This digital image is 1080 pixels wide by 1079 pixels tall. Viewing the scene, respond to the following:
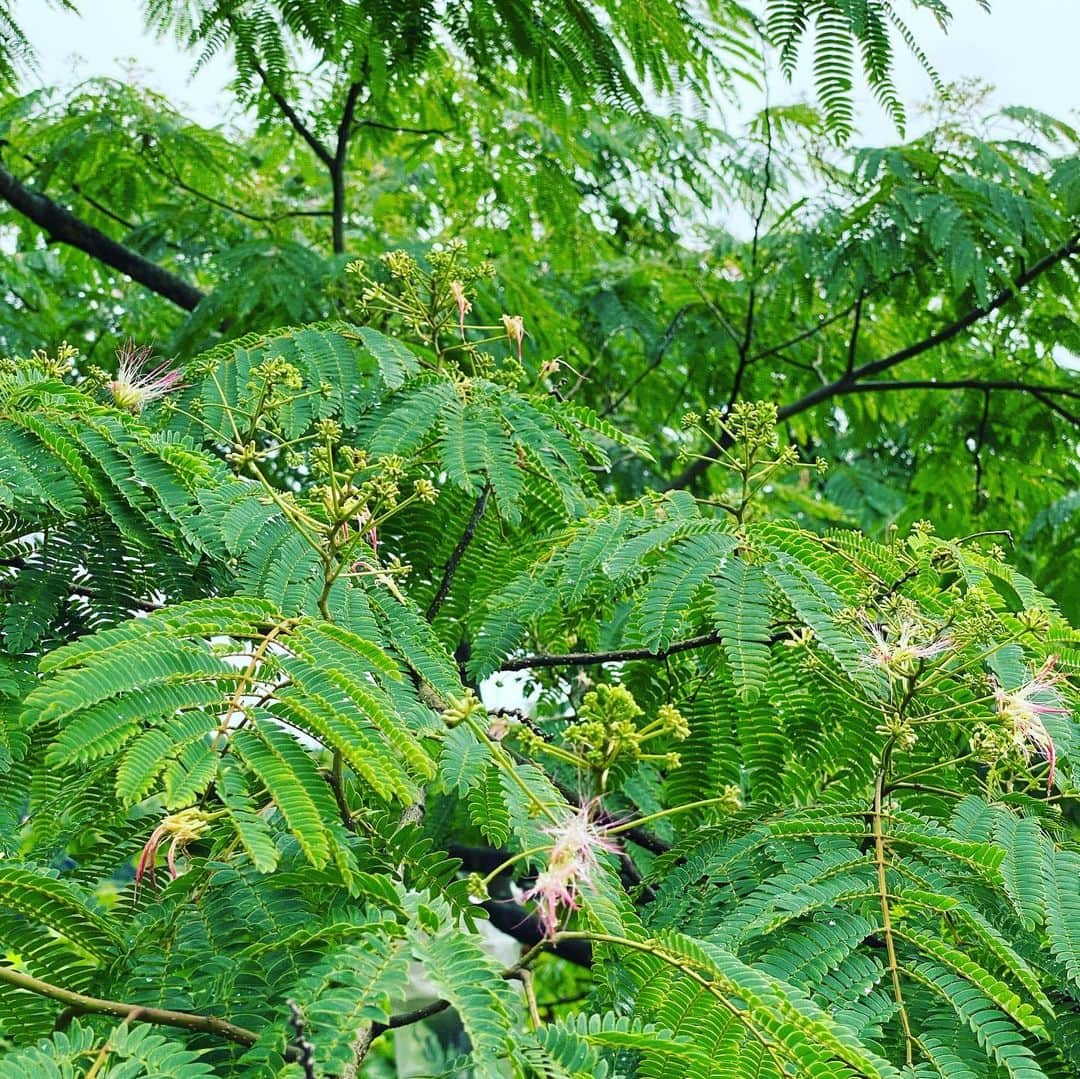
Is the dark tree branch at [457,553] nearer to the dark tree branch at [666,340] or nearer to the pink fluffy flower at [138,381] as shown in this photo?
the pink fluffy flower at [138,381]

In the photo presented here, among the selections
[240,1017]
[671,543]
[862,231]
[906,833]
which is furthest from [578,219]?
[240,1017]

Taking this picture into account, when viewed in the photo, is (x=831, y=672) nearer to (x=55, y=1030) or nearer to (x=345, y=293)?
(x=55, y=1030)

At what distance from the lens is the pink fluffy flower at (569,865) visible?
167 centimetres

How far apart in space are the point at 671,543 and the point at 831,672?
16.5 inches

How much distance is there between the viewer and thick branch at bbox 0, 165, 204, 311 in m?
5.94

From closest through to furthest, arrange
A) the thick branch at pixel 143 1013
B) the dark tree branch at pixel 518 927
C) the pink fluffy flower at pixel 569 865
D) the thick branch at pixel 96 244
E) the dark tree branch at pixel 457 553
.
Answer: the thick branch at pixel 143 1013
the pink fluffy flower at pixel 569 865
the dark tree branch at pixel 457 553
the dark tree branch at pixel 518 927
the thick branch at pixel 96 244

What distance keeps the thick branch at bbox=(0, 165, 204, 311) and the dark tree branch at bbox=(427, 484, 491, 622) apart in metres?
3.30

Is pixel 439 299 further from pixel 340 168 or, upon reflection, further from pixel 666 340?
pixel 666 340

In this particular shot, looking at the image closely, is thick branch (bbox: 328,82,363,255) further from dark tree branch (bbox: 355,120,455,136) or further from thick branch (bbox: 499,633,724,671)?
thick branch (bbox: 499,633,724,671)

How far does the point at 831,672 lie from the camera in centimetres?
228

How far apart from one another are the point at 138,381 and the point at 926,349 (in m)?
4.16

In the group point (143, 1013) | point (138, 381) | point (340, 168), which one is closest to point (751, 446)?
point (138, 381)

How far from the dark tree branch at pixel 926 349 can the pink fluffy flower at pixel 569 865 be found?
12.7 ft

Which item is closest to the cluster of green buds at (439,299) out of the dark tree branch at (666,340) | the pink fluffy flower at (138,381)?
the pink fluffy flower at (138,381)
